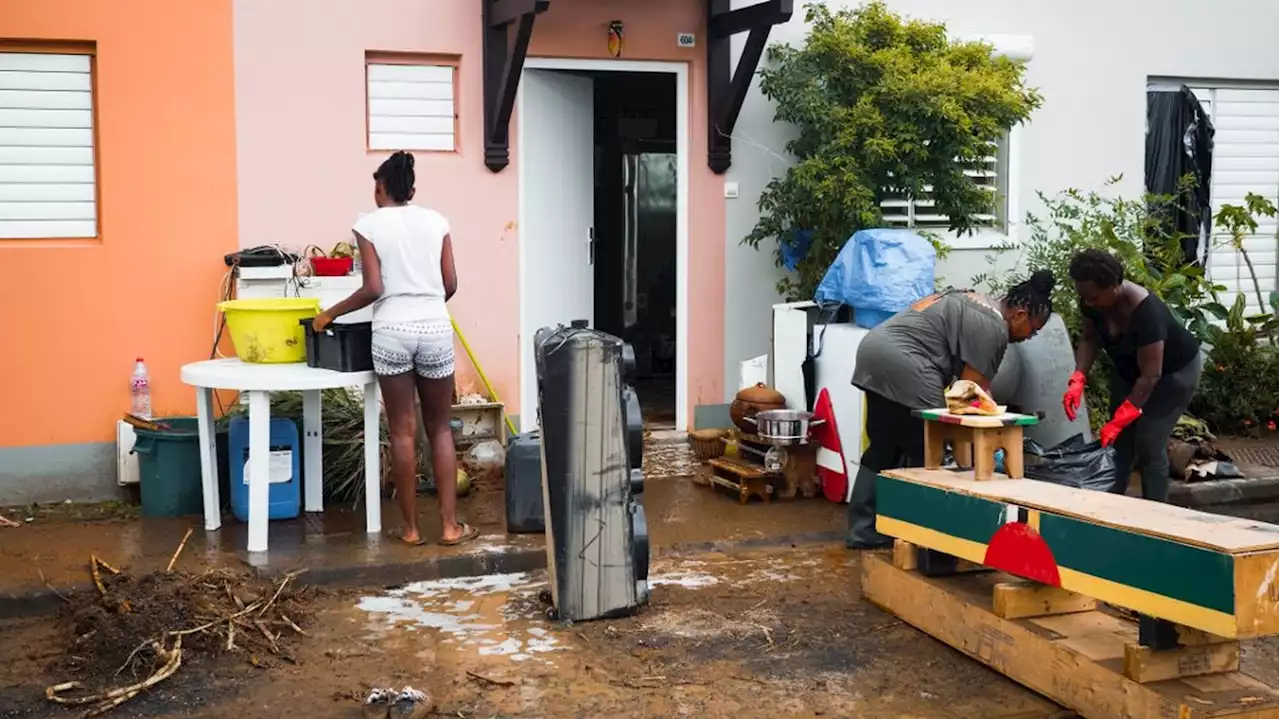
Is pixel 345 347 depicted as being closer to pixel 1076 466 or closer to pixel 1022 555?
pixel 1022 555

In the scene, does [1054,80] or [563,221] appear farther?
[1054,80]

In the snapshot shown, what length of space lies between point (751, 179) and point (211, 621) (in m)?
5.41

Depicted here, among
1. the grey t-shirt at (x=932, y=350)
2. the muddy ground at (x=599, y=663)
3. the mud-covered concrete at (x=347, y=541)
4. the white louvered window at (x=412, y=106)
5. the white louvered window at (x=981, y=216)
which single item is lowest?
the muddy ground at (x=599, y=663)

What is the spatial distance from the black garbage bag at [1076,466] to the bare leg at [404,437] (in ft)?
10.9

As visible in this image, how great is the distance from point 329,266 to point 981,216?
485 cm

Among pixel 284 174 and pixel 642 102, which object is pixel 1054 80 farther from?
pixel 284 174

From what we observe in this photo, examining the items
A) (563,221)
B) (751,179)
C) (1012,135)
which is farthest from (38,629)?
(1012,135)

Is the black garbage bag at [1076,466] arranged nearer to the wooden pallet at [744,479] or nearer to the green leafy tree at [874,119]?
the wooden pallet at [744,479]

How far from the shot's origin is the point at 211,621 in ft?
19.8

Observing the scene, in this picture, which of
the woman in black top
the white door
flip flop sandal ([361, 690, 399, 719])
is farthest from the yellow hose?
flip flop sandal ([361, 690, 399, 719])

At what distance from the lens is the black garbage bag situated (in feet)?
24.7

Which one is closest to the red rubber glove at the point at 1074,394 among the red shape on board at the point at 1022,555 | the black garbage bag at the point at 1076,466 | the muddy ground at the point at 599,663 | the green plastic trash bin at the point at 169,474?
the black garbage bag at the point at 1076,466

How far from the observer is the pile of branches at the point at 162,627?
219 inches

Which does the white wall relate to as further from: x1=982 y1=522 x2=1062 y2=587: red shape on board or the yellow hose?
x1=982 y1=522 x2=1062 y2=587: red shape on board
